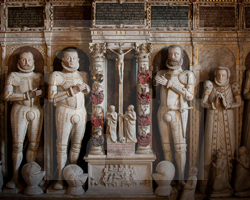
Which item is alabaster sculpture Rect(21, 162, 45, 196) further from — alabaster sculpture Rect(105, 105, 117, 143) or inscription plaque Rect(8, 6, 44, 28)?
inscription plaque Rect(8, 6, 44, 28)

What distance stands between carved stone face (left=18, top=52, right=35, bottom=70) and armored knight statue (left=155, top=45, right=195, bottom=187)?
2.80 m

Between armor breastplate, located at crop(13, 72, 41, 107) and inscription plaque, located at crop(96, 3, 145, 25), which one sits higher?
inscription plaque, located at crop(96, 3, 145, 25)

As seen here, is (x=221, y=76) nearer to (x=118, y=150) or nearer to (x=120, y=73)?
(x=120, y=73)

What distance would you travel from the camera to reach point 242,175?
6.46 metres

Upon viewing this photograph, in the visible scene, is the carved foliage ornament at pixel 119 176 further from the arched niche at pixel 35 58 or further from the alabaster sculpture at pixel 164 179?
the arched niche at pixel 35 58

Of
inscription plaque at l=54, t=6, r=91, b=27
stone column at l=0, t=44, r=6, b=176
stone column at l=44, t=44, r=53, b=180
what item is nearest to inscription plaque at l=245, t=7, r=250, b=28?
inscription plaque at l=54, t=6, r=91, b=27

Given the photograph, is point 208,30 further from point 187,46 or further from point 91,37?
point 91,37

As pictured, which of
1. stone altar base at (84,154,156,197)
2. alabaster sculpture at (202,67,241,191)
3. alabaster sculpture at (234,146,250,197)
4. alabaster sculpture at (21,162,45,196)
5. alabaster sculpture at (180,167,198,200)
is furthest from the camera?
alabaster sculpture at (202,67,241,191)

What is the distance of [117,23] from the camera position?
650 cm

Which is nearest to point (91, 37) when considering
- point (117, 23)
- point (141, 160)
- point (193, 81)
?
point (117, 23)

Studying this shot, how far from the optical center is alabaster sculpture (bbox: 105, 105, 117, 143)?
6344mm

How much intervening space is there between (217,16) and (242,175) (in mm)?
3652

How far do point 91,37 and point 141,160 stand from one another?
9.45 ft

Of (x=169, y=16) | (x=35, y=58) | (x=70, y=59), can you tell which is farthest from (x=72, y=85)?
(x=169, y=16)
